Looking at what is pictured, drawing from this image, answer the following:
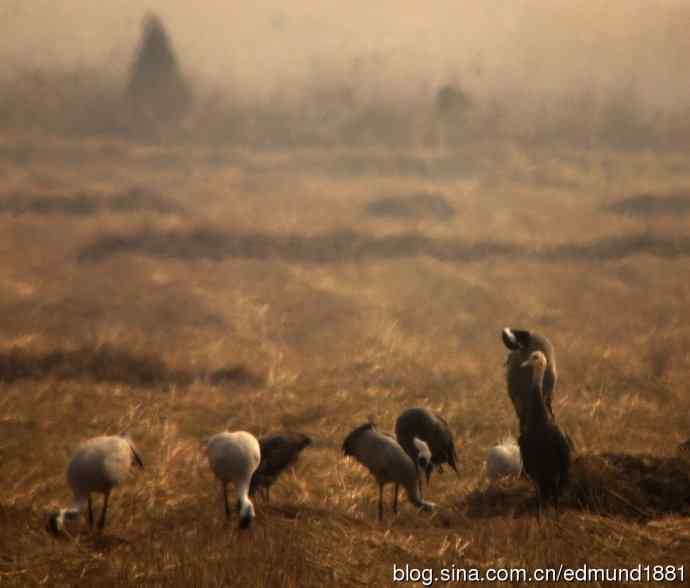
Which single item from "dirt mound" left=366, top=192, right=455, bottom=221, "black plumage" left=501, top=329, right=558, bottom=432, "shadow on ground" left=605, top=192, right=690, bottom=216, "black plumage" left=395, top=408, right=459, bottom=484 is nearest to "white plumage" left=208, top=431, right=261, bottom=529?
"black plumage" left=395, top=408, right=459, bottom=484

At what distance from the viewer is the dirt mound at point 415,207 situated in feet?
90.7

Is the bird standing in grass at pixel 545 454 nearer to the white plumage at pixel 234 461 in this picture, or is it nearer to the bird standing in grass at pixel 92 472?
the white plumage at pixel 234 461

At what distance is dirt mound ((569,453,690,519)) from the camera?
26.7 feet

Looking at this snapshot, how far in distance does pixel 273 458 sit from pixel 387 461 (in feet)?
4.37

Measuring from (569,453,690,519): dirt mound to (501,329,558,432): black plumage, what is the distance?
4.67ft

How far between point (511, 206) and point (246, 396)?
60.4 ft

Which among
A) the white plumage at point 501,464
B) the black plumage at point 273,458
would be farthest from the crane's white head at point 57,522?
the white plumage at point 501,464

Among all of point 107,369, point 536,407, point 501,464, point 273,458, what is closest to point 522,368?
point 501,464

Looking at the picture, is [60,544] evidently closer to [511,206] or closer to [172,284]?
[172,284]

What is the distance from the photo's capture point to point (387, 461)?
8406 millimetres

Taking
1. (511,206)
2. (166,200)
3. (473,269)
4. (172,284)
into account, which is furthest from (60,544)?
(511,206)

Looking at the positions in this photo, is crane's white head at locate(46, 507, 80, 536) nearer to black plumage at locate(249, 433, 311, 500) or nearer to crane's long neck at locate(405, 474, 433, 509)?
black plumage at locate(249, 433, 311, 500)

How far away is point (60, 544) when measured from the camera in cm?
677

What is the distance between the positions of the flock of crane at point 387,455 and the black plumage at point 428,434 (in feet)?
0.04
